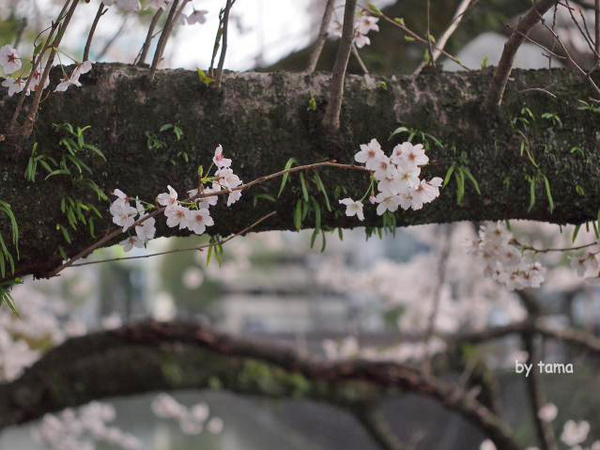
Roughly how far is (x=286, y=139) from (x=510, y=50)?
407 millimetres

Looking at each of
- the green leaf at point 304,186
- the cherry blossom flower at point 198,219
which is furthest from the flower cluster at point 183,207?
the green leaf at point 304,186

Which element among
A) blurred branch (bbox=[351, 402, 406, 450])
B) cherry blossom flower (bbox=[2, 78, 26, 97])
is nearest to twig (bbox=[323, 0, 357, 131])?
cherry blossom flower (bbox=[2, 78, 26, 97])

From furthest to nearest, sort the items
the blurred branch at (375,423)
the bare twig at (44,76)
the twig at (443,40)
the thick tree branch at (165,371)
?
the blurred branch at (375,423) → the thick tree branch at (165,371) → the twig at (443,40) → the bare twig at (44,76)

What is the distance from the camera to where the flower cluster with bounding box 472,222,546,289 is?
1.52 meters

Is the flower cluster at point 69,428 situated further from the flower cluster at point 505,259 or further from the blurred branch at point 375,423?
the flower cluster at point 505,259

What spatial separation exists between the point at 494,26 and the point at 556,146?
149 cm

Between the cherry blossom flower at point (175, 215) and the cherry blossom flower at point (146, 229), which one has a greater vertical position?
the cherry blossom flower at point (175, 215)

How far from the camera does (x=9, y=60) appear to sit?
1.16 m

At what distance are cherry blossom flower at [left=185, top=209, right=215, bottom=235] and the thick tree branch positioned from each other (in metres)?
1.95

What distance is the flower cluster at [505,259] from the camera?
152 centimetres

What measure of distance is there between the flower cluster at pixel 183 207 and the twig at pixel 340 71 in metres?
0.20

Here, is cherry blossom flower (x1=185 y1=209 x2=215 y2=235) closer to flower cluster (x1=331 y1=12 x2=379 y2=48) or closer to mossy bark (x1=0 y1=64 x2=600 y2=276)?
mossy bark (x1=0 y1=64 x2=600 y2=276)

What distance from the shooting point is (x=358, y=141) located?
48.2 inches

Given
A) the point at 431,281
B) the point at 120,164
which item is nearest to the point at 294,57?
the point at 120,164
